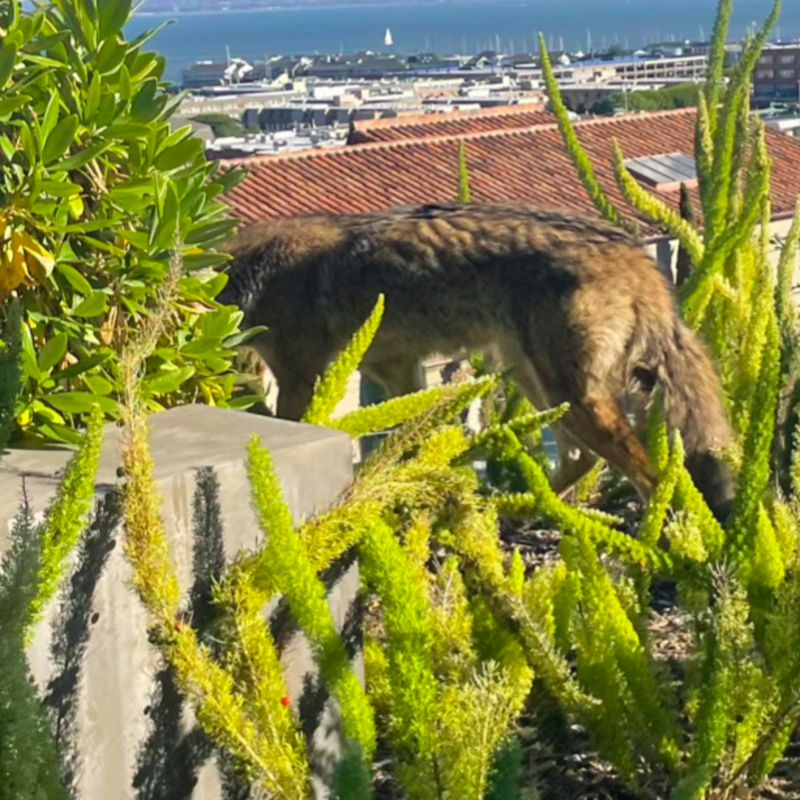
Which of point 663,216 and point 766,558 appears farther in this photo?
point 663,216

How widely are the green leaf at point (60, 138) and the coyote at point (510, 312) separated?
268cm

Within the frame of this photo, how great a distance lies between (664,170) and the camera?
29.0 meters

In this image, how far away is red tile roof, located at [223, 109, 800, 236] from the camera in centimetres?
2416

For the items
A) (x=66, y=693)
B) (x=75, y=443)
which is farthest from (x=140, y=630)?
(x=75, y=443)

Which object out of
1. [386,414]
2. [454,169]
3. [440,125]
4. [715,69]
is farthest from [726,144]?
[440,125]

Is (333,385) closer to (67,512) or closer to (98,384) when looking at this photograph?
(98,384)

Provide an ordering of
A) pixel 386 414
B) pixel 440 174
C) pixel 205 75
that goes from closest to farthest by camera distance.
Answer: pixel 386 414
pixel 440 174
pixel 205 75

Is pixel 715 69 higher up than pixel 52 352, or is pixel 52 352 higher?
pixel 715 69

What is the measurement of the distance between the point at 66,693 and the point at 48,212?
2.87 feet

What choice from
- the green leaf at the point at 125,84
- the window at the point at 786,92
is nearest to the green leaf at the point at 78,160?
the green leaf at the point at 125,84

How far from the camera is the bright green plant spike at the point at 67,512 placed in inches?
83.8

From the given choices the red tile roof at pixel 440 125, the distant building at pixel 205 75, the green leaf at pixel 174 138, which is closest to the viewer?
the green leaf at pixel 174 138

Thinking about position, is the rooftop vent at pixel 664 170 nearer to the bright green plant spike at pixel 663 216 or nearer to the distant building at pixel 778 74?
the bright green plant spike at pixel 663 216

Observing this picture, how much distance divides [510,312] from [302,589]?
12.0ft
